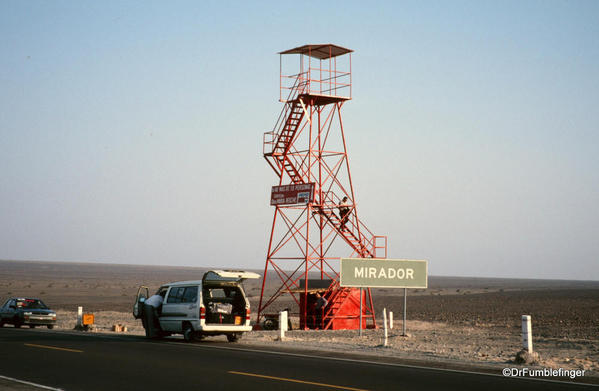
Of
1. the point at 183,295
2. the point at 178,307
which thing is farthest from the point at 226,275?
the point at 178,307

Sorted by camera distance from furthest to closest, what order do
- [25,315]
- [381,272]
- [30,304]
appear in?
[30,304], [25,315], [381,272]

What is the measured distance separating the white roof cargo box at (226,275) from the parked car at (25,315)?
41.7 feet

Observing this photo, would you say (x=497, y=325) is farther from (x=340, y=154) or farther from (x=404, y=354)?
(x=404, y=354)

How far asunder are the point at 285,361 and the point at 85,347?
21.8 ft

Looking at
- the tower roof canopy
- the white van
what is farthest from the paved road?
the tower roof canopy

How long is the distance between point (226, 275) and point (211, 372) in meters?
8.31

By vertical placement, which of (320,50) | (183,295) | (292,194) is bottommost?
(183,295)

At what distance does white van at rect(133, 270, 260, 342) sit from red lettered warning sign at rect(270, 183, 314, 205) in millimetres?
10496

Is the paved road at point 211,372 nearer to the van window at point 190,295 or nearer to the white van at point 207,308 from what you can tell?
the white van at point 207,308

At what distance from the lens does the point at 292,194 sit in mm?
35312

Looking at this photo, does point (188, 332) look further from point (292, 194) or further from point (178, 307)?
point (292, 194)

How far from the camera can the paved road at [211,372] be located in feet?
45.0

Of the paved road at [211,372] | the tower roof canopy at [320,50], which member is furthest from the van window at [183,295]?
the tower roof canopy at [320,50]

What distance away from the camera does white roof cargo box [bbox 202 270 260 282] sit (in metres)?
23.6
